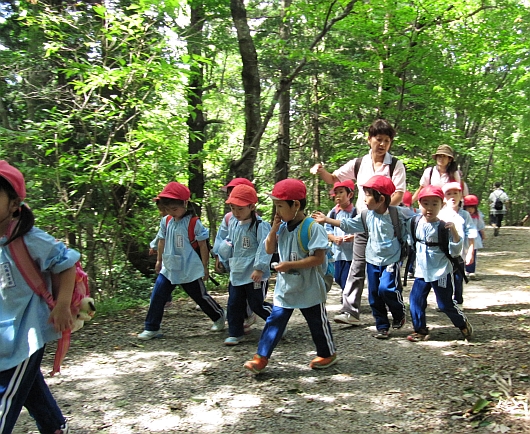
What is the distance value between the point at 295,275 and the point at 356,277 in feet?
5.75

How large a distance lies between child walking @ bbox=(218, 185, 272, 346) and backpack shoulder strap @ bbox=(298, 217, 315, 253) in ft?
3.08

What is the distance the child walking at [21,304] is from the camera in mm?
2582

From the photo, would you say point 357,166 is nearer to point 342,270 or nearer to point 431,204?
point 431,204

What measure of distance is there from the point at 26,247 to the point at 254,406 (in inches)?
86.6

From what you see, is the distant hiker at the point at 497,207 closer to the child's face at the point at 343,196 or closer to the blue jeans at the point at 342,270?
the blue jeans at the point at 342,270

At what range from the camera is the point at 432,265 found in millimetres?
5363

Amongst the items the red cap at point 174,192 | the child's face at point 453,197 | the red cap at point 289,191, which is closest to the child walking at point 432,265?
the child's face at point 453,197

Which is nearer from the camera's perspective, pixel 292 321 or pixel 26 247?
pixel 26 247

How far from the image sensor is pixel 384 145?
5.78 metres

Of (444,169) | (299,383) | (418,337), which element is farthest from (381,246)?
(299,383)

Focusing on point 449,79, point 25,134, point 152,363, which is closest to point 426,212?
point 152,363

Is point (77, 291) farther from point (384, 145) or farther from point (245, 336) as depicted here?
point (384, 145)

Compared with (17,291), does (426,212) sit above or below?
above

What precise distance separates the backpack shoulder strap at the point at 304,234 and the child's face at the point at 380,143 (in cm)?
174
